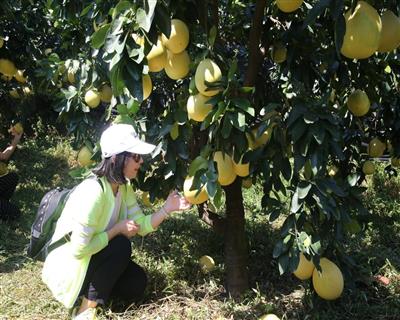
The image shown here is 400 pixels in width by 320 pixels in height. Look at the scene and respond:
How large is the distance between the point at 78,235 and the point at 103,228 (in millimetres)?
170

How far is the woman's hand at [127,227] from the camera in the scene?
243cm

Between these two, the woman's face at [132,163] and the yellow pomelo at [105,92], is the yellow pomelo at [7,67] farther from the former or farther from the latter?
the woman's face at [132,163]

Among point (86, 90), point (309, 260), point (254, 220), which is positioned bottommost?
point (254, 220)

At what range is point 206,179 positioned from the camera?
1.86 metres

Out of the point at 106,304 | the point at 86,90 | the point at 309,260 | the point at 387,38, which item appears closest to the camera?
the point at 387,38

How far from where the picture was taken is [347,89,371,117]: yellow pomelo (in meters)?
2.24

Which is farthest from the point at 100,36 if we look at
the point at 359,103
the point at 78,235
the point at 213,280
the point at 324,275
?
the point at 213,280

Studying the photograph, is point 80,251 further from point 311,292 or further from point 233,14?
point 233,14

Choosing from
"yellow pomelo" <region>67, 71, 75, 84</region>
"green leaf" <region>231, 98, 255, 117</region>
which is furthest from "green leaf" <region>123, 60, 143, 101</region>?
"yellow pomelo" <region>67, 71, 75, 84</region>

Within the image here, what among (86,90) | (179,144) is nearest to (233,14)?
(86,90)

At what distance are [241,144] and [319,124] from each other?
0.92 ft

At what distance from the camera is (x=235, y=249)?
2664 mm

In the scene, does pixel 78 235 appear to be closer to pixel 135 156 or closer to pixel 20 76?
pixel 135 156

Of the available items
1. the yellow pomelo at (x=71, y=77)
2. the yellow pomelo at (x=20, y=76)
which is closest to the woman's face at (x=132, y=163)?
the yellow pomelo at (x=71, y=77)
